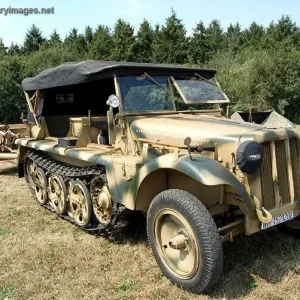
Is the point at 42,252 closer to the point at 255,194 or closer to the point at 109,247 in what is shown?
the point at 109,247

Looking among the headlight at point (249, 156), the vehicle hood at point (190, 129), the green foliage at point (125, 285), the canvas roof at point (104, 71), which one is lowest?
the green foliage at point (125, 285)

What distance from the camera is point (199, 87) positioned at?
550 centimetres

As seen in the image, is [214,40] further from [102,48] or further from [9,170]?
[9,170]

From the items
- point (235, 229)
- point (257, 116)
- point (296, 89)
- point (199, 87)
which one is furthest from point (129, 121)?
point (296, 89)

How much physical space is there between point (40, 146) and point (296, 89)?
67.8 ft

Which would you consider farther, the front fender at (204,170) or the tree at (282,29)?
the tree at (282,29)

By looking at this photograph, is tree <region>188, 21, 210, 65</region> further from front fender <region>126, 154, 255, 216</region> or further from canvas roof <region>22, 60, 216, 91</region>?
front fender <region>126, 154, 255, 216</region>

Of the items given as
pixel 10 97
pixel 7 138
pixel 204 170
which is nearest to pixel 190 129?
pixel 204 170

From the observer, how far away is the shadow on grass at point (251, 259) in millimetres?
3842

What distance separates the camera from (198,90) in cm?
546

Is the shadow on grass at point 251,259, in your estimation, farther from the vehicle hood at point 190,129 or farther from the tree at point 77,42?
the tree at point 77,42

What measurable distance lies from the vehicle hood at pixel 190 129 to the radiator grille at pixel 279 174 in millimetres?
277

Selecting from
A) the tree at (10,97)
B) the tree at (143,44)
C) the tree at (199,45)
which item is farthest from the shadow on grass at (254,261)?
the tree at (199,45)

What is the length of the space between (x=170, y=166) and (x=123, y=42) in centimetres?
3463
